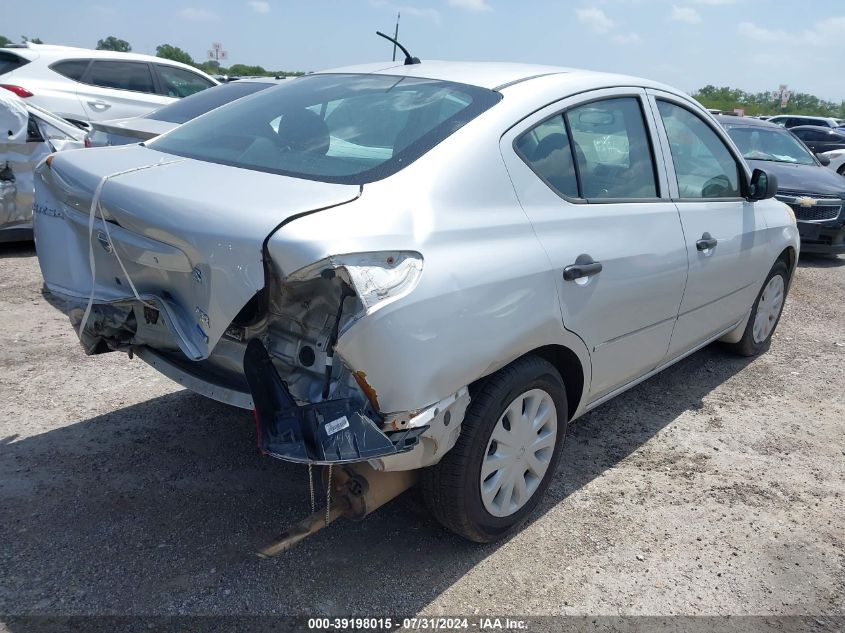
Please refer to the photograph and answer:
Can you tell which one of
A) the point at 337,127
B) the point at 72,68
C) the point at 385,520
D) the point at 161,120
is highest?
the point at 72,68

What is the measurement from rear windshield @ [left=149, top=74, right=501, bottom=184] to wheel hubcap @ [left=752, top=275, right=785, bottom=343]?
3.09 m

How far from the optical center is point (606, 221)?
3.05 meters

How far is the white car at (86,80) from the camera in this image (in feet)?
30.4

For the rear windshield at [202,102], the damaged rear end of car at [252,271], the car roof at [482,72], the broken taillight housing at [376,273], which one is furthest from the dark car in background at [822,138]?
the broken taillight housing at [376,273]

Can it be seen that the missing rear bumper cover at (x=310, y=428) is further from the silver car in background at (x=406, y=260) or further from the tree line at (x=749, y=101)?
the tree line at (x=749, y=101)

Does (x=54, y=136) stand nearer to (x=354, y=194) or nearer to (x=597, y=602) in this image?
(x=354, y=194)

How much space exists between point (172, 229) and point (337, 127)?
0.92m

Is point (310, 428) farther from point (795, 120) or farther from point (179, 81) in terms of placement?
point (795, 120)

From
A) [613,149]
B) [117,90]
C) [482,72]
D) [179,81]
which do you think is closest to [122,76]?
[117,90]

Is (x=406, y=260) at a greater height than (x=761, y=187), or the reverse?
(x=761, y=187)

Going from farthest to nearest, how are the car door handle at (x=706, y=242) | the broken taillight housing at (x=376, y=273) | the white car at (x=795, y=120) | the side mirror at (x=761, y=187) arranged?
the white car at (x=795, y=120), the side mirror at (x=761, y=187), the car door handle at (x=706, y=242), the broken taillight housing at (x=376, y=273)

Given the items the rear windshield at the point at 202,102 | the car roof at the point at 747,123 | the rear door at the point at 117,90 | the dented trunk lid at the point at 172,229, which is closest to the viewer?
the dented trunk lid at the point at 172,229

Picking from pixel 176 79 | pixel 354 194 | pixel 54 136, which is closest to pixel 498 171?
pixel 354 194

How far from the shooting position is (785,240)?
15.8 ft
